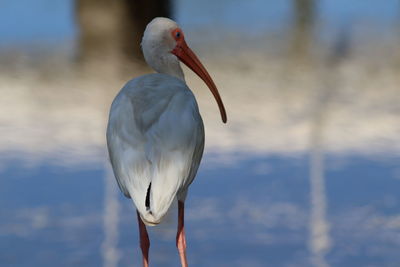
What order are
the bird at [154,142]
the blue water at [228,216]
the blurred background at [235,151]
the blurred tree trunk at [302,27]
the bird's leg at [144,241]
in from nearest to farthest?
the bird at [154,142] < the bird's leg at [144,241] < the blue water at [228,216] < the blurred background at [235,151] < the blurred tree trunk at [302,27]

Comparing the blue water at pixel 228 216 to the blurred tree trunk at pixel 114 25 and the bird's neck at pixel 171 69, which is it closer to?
the bird's neck at pixel 171 69

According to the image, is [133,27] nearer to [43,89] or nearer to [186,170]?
[43,89]

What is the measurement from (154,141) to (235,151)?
3700 millimetres

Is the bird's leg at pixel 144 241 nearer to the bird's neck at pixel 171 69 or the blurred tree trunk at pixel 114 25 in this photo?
the bird's neck at pixel 171 69

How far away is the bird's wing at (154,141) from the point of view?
4789 millimetres

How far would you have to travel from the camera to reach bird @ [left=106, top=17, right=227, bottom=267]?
15.7 feet

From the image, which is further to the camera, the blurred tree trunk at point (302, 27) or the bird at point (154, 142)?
the blurred tree trunk at point (302, 27)

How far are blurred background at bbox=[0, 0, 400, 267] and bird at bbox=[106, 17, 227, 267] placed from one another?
3.32 feet

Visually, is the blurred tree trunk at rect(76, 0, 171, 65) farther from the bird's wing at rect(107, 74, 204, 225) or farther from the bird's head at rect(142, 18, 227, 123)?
the bird's wing at rect(107, 74, 204, 225)

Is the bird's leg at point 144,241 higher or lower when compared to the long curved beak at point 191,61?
lower

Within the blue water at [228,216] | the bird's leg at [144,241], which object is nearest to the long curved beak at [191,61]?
the bird's leg at [144,241]

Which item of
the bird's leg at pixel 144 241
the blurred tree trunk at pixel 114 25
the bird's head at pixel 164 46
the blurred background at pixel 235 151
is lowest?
the blurred tree trunk at pixel 114 25

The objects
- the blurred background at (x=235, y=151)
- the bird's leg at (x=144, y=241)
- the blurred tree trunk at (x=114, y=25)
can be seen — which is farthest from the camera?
the blurred tree trunk at (x=114, y=25)

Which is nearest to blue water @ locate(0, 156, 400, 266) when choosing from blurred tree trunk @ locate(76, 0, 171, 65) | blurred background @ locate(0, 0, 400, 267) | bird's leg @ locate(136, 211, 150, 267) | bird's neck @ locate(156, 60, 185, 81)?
blurred background @ locate(0, 0, 400, 267)
